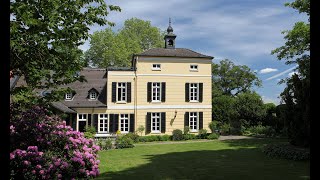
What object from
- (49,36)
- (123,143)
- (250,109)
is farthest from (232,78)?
(49,36)

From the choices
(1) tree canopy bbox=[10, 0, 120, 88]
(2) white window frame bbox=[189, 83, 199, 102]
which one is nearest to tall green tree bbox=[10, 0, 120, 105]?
(1) tree canopy bbox=[10, 0, 120, 88]

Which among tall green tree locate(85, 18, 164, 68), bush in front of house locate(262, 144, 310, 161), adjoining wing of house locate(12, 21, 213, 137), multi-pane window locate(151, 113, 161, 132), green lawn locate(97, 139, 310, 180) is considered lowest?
green lawn locate(97, 139, 310, 180)

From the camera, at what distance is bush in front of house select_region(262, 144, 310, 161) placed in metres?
15.5

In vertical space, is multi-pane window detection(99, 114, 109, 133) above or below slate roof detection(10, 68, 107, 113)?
below

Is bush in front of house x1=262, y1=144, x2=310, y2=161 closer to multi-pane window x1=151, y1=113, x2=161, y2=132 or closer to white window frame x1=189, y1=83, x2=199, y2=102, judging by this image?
white window frame x1=189, y1=83, x2=199, y2=102

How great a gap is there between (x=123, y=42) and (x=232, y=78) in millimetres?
21467

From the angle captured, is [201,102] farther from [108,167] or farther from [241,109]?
[108,167]

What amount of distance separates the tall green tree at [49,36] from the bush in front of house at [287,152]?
39.6ft

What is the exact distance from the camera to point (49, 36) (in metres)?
7.35

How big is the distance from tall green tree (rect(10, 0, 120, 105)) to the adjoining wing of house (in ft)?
74.1

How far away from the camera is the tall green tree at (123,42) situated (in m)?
45.6

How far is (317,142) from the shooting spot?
1.23m

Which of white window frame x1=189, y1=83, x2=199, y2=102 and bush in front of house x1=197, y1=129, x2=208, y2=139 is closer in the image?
bush in front of house x1=197, y1=129, x2=208, y2=139

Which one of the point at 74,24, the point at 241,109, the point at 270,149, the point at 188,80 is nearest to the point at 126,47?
the point at 188,80
